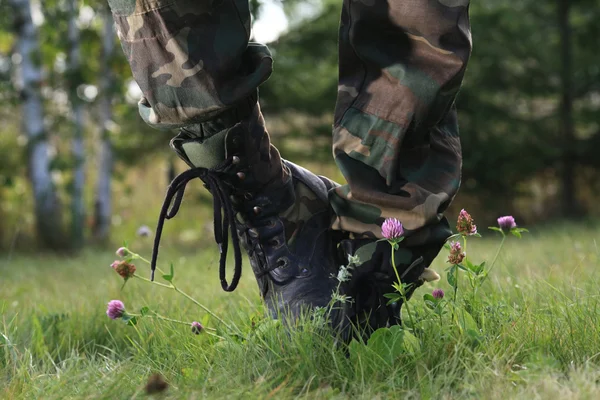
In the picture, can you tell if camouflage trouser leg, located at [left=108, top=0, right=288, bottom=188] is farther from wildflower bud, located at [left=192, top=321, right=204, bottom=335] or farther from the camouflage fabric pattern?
wildflower bud, located at [left=192, top=321, right=204, bottom=335]

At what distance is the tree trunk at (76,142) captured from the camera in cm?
656

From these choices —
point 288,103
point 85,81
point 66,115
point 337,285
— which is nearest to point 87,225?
point 66,115

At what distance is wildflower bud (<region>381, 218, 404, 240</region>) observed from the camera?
1398 mm

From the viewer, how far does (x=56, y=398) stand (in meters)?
1.28

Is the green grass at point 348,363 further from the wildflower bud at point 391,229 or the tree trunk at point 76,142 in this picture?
the tree trunk at point 76,142

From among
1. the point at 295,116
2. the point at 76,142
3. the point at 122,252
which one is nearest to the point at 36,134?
the point at 76,142

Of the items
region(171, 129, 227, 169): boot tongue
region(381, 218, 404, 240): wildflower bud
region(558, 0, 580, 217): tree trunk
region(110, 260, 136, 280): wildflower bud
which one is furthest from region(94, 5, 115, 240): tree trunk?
region(381, 218, 404, 240): wildflower bud

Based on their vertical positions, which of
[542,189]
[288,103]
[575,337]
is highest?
[575,337]

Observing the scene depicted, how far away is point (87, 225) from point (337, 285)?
20.8 ft

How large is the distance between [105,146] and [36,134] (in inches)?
39.2

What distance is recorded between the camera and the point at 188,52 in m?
1.46

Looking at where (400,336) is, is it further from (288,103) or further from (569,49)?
(569,49)

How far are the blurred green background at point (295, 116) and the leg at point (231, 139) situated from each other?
4978 millimetres

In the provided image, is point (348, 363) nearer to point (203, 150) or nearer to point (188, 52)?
point (203, 150)
